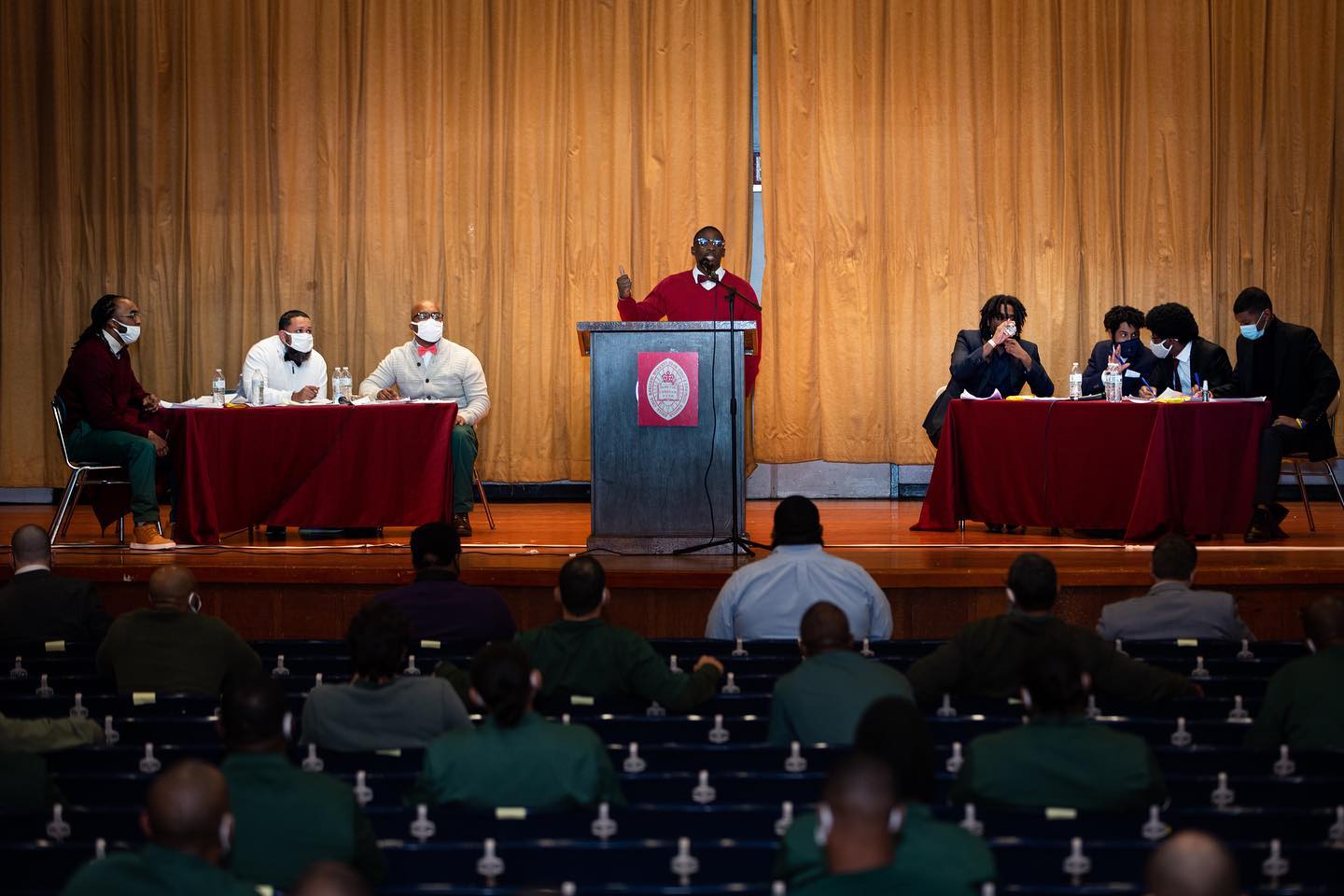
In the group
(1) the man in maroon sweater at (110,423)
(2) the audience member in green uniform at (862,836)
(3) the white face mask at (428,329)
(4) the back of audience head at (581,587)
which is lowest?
(2) the audience member in green uniform at (862,836)

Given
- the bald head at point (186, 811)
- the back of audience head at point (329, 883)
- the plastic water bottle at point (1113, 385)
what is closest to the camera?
the back of audience head at point (329, 883)

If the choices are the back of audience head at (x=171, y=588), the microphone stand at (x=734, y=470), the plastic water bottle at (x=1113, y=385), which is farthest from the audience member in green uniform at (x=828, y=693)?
the plastic water bottle at (x=1113, y=385)

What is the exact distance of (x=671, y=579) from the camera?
6.14 metres

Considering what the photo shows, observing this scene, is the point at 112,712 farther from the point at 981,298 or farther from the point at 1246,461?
the point at 981,298

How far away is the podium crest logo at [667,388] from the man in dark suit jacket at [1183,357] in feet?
9.32

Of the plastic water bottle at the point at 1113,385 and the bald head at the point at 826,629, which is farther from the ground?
the plastic water bottle at the point at 1113,385

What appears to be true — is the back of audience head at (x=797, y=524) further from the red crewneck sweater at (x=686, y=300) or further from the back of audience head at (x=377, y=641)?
the red crewneck sweater at (x=686, y=300)

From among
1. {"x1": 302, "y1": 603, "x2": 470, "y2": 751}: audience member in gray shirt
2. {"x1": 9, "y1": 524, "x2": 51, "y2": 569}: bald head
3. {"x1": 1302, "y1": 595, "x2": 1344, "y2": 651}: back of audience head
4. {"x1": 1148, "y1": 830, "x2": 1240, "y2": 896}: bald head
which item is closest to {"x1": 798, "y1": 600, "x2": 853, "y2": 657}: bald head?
{"x1": 302, "y1": 603, "x2": 470, "y2": 751}: audience member in gray shirt

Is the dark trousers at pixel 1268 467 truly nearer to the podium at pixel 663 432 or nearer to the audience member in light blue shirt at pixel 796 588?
the podium at pixel 663 432

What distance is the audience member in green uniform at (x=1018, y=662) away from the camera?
3.89 meters

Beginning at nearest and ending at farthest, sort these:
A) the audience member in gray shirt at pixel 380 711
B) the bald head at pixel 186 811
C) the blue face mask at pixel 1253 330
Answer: the bald head at pixel 186 811, the audience member in gray shirt at pixel 380 711, the blue face mask at pixel 1253 330

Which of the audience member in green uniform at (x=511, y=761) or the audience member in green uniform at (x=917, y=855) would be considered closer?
the audience member in green uniform at (x=917, y=855)

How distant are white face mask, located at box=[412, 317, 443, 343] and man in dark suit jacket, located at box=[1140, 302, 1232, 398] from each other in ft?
13.1

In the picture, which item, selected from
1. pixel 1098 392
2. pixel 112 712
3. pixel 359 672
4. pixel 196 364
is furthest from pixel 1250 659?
pixel 196 364
